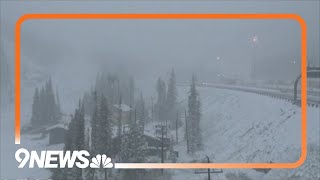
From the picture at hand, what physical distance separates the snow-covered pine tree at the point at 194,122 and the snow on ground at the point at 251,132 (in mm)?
1265

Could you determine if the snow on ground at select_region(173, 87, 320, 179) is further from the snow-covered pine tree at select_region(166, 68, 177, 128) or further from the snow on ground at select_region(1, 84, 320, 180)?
the snow-covered pine tree at select_region(166, 68, 177, 128)

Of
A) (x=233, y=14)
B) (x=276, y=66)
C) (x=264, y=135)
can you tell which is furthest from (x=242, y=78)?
(x=233, y=14)

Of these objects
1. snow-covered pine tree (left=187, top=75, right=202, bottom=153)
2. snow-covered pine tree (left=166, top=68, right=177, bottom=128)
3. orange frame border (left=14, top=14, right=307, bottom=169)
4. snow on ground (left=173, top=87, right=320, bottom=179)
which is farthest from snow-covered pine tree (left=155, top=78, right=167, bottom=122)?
orange frame border (left=14, top=14, right=307, bottom=169)

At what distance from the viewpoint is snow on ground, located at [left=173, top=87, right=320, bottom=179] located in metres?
20.5

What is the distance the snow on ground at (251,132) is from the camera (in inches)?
808

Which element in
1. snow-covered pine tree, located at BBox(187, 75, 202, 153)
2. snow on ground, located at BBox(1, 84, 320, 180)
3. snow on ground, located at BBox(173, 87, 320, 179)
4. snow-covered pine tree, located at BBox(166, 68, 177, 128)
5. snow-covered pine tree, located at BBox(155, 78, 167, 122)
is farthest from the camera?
snow-covered pine tree, located at BBox(166, 68, 177, 128)

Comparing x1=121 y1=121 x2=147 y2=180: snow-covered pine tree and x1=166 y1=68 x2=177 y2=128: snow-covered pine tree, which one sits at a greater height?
x1=166 y1=68 x2=177 y2=128: snow-covered pine tree

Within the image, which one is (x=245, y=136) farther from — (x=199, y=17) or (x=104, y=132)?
(x=199, y=17)

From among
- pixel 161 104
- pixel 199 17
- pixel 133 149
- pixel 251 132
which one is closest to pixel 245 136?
pixel 251 132

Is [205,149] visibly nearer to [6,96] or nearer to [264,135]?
[264,135]

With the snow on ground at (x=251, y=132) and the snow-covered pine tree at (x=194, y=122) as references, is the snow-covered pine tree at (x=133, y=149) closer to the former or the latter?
the snow on ground at (x=251, y=132)

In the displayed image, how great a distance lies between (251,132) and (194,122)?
28.6 ft

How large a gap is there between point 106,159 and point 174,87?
1447 inches

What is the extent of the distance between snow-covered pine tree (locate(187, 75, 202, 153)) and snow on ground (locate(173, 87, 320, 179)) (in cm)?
127
